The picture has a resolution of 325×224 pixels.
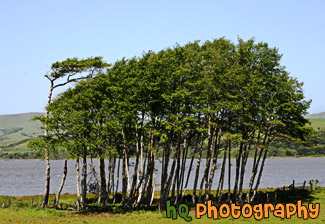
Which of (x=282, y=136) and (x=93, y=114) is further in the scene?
(x=282, y=136)

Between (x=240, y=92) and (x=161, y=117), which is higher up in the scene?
(x=240, y=92)

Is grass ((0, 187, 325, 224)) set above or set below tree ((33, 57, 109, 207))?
below

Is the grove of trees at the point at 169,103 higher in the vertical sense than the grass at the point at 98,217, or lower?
higher

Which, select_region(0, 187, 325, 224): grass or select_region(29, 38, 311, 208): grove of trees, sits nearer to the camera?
select_region(0, 187, 325, 224): grass

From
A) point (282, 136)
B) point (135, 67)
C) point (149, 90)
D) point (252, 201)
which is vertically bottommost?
point (252, 201)

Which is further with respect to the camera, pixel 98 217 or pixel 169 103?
pixel 169 103

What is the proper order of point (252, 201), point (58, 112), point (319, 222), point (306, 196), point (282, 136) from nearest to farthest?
point (319, 222), point (58, 112), point (282, 136), point (252, 201), point (306, 196)

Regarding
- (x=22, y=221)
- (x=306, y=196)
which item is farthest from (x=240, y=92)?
(x=22, y=221)

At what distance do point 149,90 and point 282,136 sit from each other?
66.6 ft

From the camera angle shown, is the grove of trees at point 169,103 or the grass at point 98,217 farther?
the grove of trees at point 169,103

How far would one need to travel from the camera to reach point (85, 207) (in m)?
49.6

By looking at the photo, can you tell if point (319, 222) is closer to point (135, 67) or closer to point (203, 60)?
point (203, 60)

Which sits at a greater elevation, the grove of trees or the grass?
the grove of trees

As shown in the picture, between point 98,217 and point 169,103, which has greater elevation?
point 169,103
